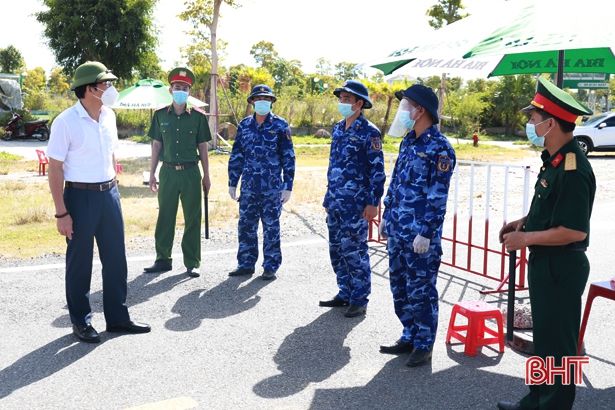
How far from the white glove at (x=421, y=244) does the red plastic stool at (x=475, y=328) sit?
31.8 inches

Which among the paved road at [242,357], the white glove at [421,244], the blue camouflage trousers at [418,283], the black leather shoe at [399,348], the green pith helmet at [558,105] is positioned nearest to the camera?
the green pith helmet at [558,105]

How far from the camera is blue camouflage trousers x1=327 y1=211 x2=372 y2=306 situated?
5.18m

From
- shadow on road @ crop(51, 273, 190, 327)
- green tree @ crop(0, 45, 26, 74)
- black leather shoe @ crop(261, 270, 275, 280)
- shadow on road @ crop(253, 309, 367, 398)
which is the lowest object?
shadow on road @ crop(253, 309, 367, 398)

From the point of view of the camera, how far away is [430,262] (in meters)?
4.18

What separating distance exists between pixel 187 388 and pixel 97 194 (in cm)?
163

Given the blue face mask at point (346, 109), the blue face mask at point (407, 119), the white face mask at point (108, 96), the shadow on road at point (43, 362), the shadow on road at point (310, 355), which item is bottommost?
the shadow on road at point (310, 355)

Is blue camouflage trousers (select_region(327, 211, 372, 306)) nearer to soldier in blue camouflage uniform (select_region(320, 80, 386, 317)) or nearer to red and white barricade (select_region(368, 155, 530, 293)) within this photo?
soldier in blue camouflage uniform (select_region(320, 80, 386, 317))

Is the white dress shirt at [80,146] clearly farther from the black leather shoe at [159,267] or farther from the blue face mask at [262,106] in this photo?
the black leather shoe at [159,267]

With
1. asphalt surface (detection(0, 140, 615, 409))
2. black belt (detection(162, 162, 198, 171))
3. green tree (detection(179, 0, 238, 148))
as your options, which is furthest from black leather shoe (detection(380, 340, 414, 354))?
green tree (detection(179, 0, 238, 148))

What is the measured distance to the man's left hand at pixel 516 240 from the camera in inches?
128

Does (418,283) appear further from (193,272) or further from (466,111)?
(466,111)

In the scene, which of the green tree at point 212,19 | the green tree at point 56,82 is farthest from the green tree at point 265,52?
the green tree at point 212,19

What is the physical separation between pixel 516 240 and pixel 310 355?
1814 mm

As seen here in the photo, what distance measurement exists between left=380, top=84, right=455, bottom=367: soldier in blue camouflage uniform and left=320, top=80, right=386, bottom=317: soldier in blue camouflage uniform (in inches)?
29.5
